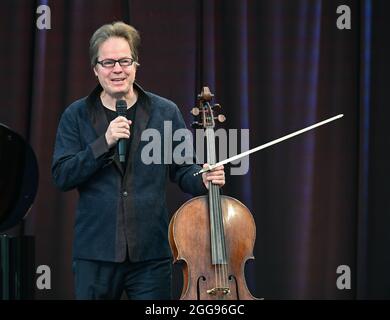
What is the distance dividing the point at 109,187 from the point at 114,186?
18 mm

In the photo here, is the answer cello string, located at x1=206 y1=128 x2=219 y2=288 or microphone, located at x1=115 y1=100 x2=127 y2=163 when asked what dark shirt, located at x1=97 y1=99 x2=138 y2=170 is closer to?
microphone, located at x1=115 y1=100 x2=127 y2=163

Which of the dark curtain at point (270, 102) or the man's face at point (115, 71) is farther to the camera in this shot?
the dark curtain at point (270, 102)

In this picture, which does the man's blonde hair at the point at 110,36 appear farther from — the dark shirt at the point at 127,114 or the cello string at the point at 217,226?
the cello string at the point at 217,226

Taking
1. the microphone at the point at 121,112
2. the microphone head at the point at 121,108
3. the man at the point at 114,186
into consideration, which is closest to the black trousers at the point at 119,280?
the man at the point at 114,186

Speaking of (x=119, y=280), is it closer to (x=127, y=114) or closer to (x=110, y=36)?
(x=127, y=114)

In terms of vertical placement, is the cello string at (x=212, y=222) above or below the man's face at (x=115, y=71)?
below

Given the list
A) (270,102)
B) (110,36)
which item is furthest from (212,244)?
(270,102)

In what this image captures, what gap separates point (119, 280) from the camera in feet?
8.48

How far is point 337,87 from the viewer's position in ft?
12.1

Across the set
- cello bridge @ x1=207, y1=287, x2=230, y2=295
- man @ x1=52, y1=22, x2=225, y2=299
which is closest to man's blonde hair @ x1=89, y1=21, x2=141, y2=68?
man @ x1=52, y1=22, x2=225, y2=299

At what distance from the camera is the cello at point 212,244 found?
2561mm

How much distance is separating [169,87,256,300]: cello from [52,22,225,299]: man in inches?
2.7

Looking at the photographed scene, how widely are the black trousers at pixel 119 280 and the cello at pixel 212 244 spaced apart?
0.29 ft

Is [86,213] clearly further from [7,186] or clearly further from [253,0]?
[253,0]
